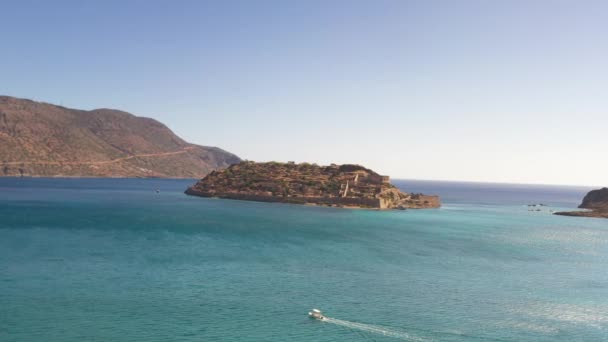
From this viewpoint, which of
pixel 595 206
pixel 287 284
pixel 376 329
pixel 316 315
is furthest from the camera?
pixel 595 206

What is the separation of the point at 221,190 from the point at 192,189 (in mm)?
22292

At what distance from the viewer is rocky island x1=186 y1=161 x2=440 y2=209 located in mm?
152375

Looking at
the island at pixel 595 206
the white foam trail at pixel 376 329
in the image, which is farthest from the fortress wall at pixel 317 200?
the white foam trail at pixel 376 329

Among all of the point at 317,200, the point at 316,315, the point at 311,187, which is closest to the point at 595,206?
the point at 317,200

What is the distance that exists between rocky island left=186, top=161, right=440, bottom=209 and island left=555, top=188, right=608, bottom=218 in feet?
145

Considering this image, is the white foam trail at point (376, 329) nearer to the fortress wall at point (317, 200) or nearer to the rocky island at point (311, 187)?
the rocky island at point (311, 187)

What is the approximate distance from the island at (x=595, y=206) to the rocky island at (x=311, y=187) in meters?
44.1

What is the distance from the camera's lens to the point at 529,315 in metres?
39.7

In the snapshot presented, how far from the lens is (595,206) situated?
175375mm

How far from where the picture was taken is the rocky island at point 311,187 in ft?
500

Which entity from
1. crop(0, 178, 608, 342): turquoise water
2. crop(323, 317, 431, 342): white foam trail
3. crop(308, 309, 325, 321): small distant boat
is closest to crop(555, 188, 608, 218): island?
→ crop(0, 178, 608, 342): turquoise water

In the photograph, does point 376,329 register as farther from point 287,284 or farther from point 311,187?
point 311,187

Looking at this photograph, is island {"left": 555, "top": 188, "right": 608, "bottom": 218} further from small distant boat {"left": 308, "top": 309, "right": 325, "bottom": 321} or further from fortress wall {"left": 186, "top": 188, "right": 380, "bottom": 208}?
small distant boat {"left": 308, "top": 309, "right": 325, "bottom": 321}

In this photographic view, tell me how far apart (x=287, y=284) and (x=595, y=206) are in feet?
549
